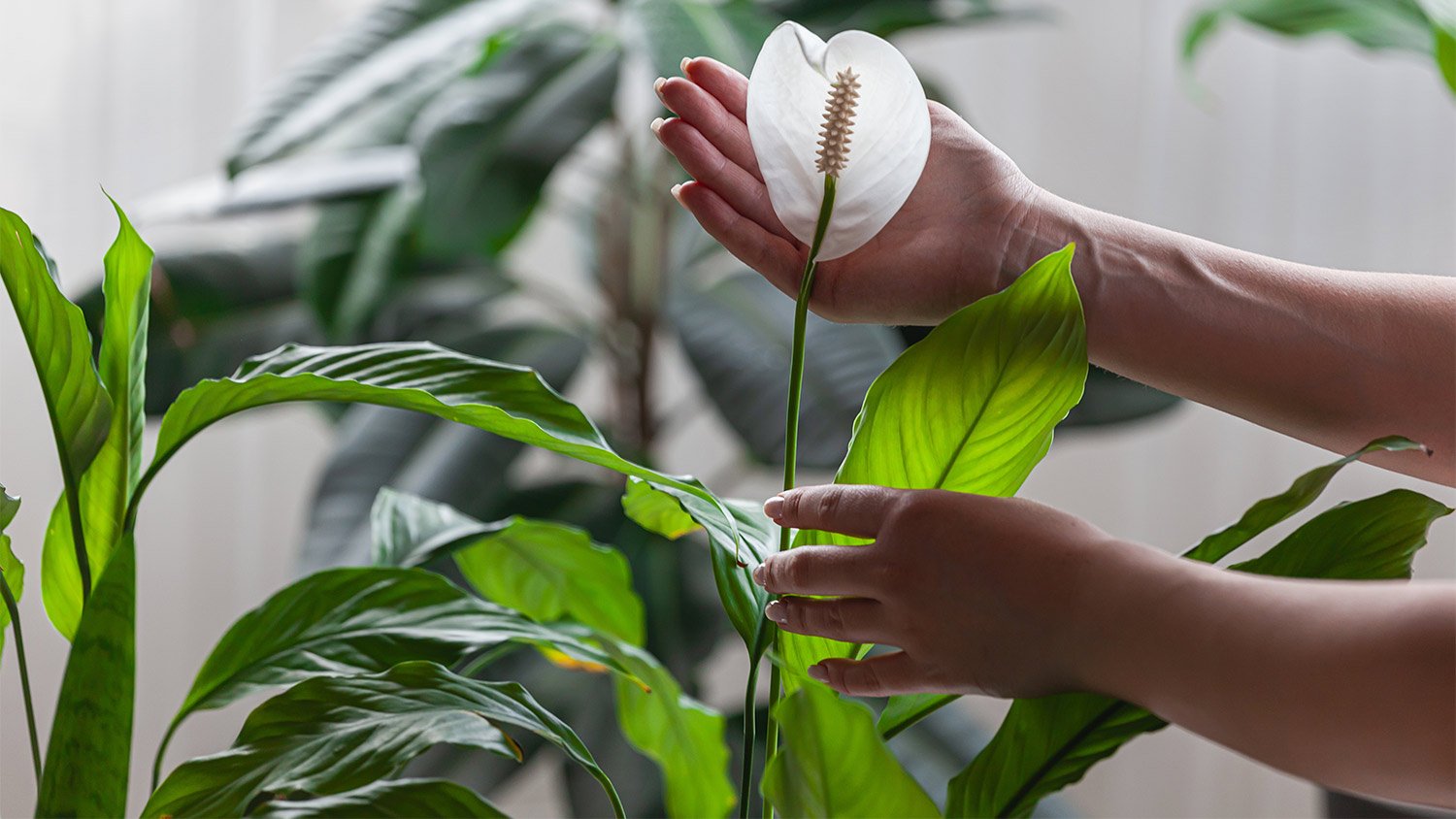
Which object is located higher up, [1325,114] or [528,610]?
[1325,114]

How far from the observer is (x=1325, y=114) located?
6.06 feet

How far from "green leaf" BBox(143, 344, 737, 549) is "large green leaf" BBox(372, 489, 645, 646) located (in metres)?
0.17

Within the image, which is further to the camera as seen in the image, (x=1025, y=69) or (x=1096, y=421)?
(x=1025, y=69)

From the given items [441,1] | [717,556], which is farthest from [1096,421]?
[441,1]

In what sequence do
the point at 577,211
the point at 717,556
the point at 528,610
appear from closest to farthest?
1. the point at 717,556
2. the point at 528,610
3. the point at 577,211

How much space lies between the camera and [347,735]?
0.51m

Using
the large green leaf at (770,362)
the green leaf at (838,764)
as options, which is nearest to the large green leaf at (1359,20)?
the large green leaf at (770,362)

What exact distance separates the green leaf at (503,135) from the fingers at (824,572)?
29.6 inches

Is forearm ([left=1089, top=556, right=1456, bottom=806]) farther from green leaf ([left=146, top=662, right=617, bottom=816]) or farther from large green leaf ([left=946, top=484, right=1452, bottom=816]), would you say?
green leaf ([left=146, top=662, right=617, bottom=816])

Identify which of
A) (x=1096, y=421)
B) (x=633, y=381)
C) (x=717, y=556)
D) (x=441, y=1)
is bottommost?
(x=633, y=381)

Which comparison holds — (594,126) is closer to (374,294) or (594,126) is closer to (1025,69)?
(374,294)

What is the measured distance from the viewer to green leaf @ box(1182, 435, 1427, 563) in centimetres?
47

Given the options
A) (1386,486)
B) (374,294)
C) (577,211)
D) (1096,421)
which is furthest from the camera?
(1386,486)

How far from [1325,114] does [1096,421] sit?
0.97 meters
